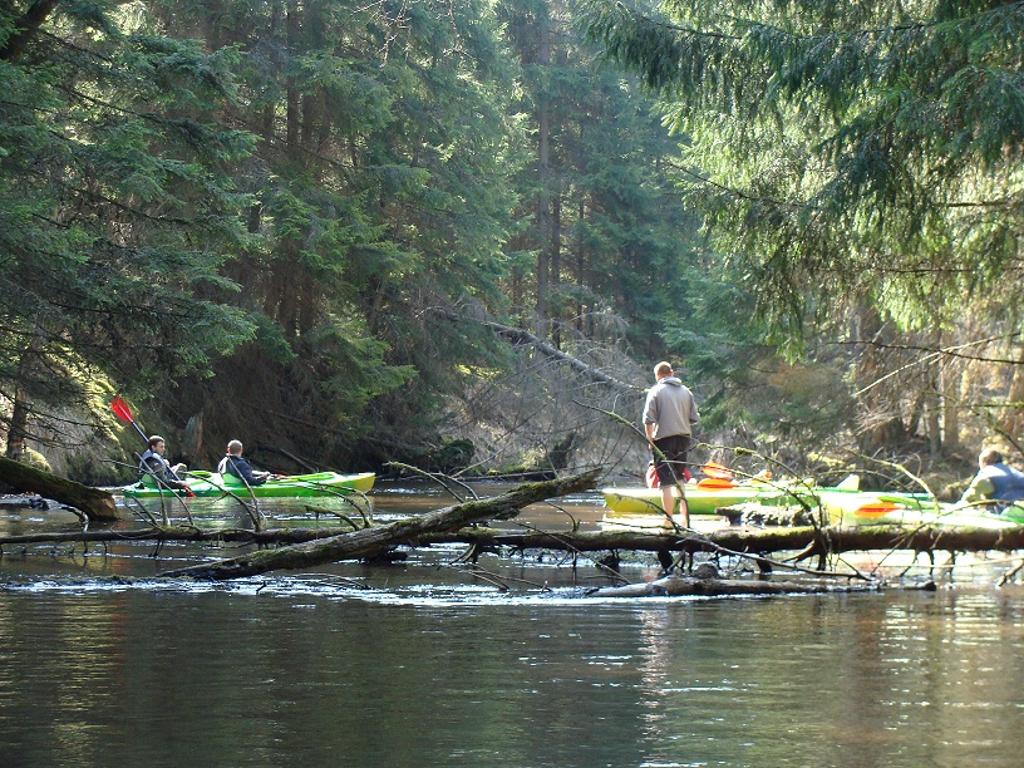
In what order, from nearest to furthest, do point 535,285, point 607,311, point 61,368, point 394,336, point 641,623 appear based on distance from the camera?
1. point 641,623
2. point 61,368
3. point 394,336
4. point 607,311
5. point 535,285

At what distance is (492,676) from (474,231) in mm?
27365

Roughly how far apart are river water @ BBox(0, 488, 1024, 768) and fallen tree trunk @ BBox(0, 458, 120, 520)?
2.04m

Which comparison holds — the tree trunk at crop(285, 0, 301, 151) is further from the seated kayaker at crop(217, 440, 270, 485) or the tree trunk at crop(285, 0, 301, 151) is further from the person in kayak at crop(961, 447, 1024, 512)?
the person in kayak at crop(961, 447, 1024, 512)

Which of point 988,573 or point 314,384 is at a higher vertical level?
point 314,384

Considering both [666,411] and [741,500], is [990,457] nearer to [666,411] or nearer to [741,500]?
[666,411]

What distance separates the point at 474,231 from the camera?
111 ft

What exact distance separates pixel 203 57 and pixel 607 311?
59.9ft

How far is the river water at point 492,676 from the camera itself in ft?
17.5

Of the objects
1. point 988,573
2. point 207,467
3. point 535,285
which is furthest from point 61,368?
point 535,285

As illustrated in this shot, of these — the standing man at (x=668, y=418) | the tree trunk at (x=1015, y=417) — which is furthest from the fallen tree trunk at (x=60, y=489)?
the tree trunk at (x=1015, y=417)

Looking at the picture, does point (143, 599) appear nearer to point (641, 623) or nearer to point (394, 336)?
point (641, 623)

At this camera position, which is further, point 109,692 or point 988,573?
point 988,573

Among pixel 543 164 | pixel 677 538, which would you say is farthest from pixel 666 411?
pixel 543 164

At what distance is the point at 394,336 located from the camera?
106 feet
